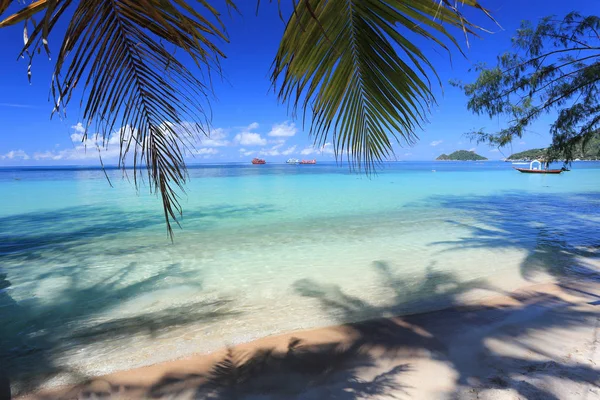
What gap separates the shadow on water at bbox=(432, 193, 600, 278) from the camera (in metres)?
6.07

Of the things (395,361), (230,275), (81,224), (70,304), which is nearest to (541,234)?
(395,361)

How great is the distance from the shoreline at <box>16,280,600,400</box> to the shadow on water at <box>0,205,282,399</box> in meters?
0.74

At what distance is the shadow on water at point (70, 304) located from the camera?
352 cm

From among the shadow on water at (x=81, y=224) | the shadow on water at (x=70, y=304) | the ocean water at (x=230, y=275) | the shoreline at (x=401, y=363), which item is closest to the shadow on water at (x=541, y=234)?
the ocean water at (x=230, y=275)

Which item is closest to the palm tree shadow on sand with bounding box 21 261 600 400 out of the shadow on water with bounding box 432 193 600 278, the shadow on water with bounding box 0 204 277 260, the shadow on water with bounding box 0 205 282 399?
the shadow on water with bounding box 0 205 282 399

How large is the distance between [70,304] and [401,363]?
4.64 meters

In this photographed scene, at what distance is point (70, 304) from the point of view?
4.77 meters

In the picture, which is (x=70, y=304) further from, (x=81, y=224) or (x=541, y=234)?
(x=541, y=234)

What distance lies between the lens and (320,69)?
5.24ft

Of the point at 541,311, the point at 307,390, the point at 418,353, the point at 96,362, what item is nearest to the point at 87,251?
the point at 96,362

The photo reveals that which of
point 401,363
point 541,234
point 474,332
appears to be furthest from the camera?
point 541,234

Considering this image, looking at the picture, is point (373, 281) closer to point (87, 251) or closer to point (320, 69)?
point (320, 69)

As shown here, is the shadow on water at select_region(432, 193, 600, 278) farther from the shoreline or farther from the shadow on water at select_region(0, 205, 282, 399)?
the shadow on water at select_region(0, 205, 282, 399)

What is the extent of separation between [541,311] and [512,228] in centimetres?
654
